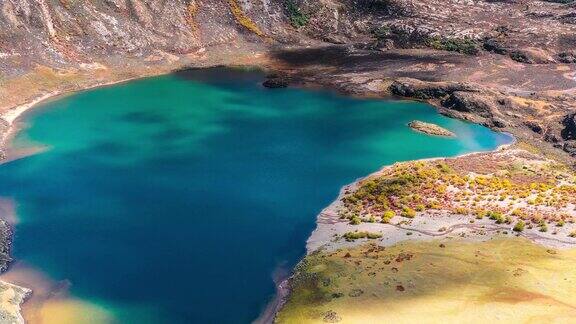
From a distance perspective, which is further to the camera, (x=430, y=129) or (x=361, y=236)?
(x=430, y=129)

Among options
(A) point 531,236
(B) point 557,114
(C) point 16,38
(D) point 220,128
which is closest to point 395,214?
(A) point 531,236

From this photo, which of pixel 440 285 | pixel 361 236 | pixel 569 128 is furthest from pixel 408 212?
pixel 569 128

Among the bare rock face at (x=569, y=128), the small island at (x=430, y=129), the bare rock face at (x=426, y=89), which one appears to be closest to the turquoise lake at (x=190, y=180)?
the small island at (x=430, y=129)

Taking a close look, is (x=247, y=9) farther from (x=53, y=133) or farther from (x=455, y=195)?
(x=455, y=195)

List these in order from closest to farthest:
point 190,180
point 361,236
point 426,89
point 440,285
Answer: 1. point 440,285
2. point 361,236
3. point 190,180
4. point 426,89

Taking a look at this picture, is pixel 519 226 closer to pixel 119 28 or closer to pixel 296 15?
pixel 119 28

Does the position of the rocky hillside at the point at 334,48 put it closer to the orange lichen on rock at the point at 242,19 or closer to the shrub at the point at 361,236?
the orange lichen on rock at the point at 242,19
